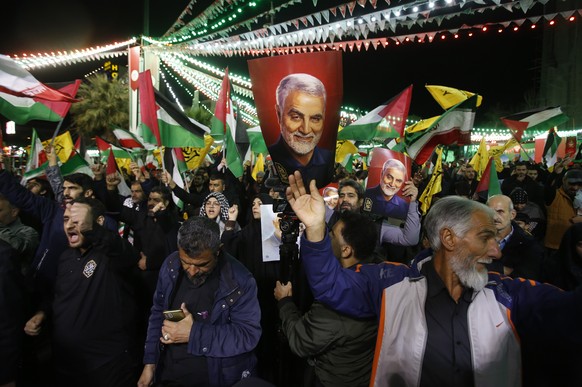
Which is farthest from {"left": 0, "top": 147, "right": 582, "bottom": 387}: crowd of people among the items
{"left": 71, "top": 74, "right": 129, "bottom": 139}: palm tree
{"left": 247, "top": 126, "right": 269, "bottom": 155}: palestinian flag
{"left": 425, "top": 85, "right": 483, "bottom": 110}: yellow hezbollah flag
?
{"left": 71, "top": 74, "right": 129, "bottom": 139}: palm tree

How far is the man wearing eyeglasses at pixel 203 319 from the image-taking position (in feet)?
9.37

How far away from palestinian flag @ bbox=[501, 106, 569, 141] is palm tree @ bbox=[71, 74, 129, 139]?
130 ft

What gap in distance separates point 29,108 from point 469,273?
656cm

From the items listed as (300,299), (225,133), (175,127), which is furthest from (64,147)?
(300,299)

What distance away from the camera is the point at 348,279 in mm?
2406

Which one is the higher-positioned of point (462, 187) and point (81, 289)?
point (462, 187)

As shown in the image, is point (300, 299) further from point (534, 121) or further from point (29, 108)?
point (534, 121)

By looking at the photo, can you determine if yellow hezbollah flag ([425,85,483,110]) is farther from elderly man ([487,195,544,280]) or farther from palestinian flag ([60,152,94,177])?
palestinian flag ([60,152,94,177])

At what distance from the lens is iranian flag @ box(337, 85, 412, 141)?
6.62 metres

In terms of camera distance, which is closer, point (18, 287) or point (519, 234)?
point (18, 287)

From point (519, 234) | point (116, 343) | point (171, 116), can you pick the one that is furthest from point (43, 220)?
point (519, 234)

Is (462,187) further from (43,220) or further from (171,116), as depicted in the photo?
(43,220)

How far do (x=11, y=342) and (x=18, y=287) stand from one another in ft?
1.44

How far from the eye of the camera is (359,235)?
3.05 meters
